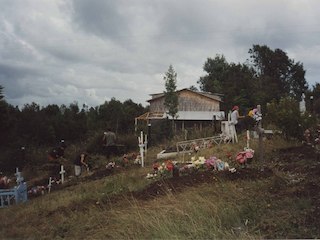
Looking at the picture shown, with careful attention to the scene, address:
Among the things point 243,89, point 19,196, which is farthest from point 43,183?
point 243,89

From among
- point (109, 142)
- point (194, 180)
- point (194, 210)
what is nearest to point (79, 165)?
point (109, 142)

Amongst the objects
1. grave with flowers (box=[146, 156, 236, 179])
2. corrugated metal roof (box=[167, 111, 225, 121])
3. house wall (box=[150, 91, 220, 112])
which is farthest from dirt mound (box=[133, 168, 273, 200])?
house wall (box=[150, 91, 220, 112])

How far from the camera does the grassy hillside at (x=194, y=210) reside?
5.34m

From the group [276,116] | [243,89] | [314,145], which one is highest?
[243,89]

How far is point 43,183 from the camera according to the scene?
16.6 m

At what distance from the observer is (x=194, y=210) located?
19.6 feet

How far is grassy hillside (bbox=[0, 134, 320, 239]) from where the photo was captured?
5344 mm

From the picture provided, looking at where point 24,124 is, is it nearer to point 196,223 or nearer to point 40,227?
point 40,227

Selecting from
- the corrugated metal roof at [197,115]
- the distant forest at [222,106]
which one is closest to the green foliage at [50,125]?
the distant forest at [222,106]

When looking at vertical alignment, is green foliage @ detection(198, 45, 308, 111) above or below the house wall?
above

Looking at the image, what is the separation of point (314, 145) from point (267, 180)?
5.65 meters

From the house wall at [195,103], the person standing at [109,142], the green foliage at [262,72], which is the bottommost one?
the person standing at [109,142]

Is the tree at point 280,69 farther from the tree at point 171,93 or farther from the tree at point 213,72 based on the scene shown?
the tree at point 171,93

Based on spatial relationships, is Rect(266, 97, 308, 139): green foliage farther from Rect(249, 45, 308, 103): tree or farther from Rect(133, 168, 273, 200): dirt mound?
Rect(249, 45, 308, 103): tree
